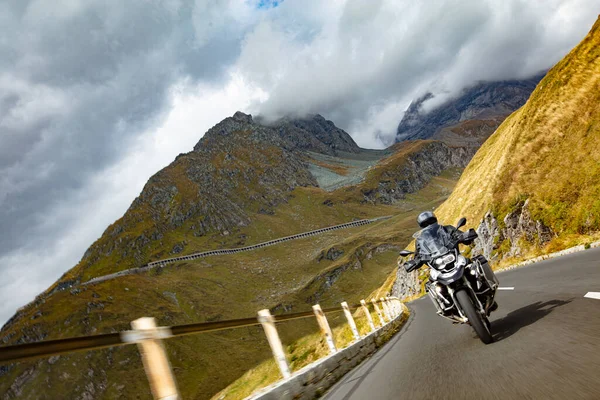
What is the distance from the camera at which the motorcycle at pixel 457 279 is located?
6.71 m

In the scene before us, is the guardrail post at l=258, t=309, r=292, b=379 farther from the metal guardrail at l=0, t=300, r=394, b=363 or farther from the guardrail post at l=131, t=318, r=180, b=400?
the guardrail post at l=131, t=318, r=180, b=400

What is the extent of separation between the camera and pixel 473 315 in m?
6.59

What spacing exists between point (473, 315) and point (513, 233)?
1262 inches

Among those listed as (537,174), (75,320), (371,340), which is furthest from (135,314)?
(371,340)

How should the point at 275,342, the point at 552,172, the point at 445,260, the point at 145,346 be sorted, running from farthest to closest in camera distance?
the point at 552,172
the point at 445,260
the point at 275,342
the point at 145,346

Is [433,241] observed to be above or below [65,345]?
below

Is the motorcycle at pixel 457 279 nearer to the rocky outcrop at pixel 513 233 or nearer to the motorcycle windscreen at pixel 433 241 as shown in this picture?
the motorcycle windscreen at pixel 433 241

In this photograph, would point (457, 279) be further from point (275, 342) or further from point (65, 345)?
point (65, 345)

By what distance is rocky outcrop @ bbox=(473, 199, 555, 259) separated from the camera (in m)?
31.1

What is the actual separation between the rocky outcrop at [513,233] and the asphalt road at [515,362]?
78.5ft

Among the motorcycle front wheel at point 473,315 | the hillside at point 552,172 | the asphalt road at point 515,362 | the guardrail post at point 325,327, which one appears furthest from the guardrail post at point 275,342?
the hillside at point 552,172

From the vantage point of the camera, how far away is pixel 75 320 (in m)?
164

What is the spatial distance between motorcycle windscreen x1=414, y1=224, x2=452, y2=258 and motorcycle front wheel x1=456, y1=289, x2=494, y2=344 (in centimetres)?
88

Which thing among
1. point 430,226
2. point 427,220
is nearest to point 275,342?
point 430,226
